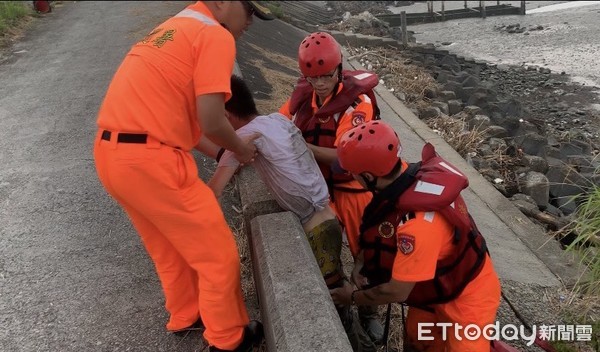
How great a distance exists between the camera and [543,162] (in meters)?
8.12

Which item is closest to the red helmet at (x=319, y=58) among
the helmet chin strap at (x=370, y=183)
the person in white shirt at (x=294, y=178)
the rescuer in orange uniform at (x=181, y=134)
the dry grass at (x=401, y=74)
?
the person in white shirt at (x=294, y=178)

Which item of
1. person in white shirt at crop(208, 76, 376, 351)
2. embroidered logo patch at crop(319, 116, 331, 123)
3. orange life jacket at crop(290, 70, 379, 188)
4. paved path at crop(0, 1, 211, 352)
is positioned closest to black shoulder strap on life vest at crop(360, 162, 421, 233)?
person in white shirt at crop(208, 76, 376, 351)

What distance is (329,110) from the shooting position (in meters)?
3.50

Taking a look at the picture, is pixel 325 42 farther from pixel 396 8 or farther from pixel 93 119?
pixel 396 8

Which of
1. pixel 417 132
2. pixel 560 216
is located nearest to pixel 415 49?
pixel 417 132

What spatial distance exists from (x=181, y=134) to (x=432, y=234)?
1.34 m

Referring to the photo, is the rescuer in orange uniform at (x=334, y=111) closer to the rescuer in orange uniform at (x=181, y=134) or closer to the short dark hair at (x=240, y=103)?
the short dark hair at (x=240, y=103)

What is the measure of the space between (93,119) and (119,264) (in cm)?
326

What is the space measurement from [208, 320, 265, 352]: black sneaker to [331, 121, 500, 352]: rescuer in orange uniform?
57cm

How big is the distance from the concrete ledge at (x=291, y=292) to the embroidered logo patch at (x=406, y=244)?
439mm

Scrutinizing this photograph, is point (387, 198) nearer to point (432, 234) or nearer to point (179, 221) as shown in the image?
point (432, 234)

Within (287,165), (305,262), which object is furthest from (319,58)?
(305,262)

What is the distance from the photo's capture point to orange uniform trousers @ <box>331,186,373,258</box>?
3.68 meters
